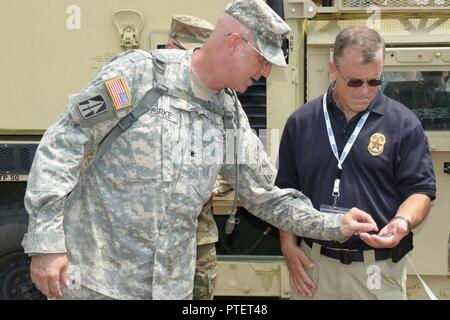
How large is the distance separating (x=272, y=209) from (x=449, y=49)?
1.80m

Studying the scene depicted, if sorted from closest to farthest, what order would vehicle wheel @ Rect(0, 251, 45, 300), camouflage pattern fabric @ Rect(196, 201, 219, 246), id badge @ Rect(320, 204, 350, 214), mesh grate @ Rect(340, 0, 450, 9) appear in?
1. id badge @ Rect(320, 204, 350, 214)
2. camouflage pattern fabric @ Rect(196, 201, 219, 246)
3. mesh grate @ Rect(340, 0, 450, 9)
4. vehicle wheel @ Rect(0, 251, 45, 300)

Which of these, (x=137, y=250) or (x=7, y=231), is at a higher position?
(x=137, y=250)

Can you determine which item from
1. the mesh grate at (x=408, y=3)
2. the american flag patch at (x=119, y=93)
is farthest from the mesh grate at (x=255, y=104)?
the american flag patch at (x=119, y=93)

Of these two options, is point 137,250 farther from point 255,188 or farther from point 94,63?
point 94,63

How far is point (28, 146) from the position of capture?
4164mm

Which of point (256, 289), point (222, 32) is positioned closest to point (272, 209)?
point (222, 32)

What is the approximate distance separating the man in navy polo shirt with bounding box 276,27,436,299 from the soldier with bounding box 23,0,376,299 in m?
0.51

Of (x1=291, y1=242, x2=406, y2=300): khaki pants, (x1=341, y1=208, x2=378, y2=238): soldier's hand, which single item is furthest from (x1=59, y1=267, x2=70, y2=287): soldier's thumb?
(x1=291, y1=242, x2=406, y2=300): khaki pants

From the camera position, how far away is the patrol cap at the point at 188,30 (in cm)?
375

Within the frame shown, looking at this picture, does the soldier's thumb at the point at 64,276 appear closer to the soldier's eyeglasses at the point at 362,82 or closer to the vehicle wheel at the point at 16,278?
the soldier's eyeglasses at the point at 362,82

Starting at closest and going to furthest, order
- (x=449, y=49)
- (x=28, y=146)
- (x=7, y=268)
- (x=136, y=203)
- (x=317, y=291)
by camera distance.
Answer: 1. (x=136, y=203)
2. (x=317, y=291)
3. (x=449, y=49)
4. (x=28, y=146)
5. (x=7, y=268)

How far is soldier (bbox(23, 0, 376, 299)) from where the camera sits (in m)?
2.28

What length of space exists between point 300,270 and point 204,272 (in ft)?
1.37

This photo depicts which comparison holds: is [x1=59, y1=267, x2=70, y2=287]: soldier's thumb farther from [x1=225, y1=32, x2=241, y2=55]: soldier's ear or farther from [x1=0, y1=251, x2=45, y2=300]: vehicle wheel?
[x1=0, y1=251, x2=45, y2=300]: vehicle wheel
